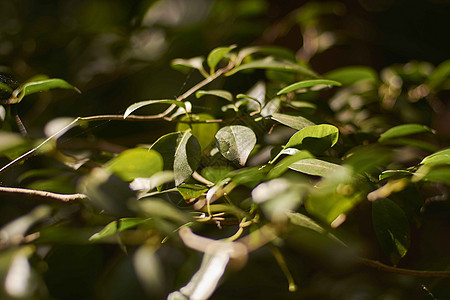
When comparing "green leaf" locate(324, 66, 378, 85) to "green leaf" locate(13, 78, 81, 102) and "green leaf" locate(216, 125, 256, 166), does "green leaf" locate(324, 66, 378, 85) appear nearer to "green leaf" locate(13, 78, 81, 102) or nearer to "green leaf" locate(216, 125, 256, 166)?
"green leaf" locate(216, 125, 256, 166)

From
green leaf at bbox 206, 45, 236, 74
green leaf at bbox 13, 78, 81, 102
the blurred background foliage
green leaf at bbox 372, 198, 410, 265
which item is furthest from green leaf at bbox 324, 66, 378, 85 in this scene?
green leaf at bbox 13, 78, 81, 102

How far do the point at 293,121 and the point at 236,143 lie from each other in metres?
0.08

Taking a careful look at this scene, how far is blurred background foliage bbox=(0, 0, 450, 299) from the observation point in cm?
54

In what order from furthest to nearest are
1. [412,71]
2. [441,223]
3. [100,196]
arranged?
[441,223], [412,71], [100,196]

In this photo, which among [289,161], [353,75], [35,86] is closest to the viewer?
[289,161]

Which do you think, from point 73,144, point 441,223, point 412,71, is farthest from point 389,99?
point 73,144

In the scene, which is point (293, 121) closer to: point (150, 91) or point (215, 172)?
point (215, 172)

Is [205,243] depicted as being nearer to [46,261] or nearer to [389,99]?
[46,261]

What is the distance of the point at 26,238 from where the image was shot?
526 mm

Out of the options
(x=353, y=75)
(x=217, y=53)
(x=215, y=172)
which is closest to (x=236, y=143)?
(x=215, y=172)

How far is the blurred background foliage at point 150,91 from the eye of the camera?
54 centimetres

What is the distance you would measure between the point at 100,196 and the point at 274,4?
4.12 ft

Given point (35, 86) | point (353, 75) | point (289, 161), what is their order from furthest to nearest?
point (353, 75) < point (35, 86) < point (289, 161)

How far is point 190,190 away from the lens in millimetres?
422
